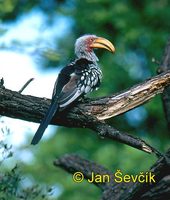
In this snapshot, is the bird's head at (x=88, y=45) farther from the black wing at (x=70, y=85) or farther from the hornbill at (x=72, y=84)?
the black wing at (x=70, y=85)

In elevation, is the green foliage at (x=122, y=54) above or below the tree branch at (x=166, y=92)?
above

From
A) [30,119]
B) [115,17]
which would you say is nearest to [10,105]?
[30,119]

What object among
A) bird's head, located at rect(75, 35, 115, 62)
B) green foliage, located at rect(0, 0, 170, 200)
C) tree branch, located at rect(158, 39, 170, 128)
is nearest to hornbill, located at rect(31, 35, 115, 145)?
bird's head, located at rect(75, 35, 115, 62)

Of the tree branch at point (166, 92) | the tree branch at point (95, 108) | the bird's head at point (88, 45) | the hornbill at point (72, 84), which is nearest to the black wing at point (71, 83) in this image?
the hornbill at point (72, 84)

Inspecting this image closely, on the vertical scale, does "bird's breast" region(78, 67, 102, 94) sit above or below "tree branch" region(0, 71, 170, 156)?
above

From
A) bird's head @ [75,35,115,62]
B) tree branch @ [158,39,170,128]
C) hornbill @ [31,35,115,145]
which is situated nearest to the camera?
hornbill @ [31,35,115,145]

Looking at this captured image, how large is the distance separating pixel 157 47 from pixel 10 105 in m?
8.46

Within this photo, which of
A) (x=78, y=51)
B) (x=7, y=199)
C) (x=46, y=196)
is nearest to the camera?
(x=7, y=199)

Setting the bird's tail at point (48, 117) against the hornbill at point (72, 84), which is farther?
the hornbill at point (72, 84)

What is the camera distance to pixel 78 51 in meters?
7.00

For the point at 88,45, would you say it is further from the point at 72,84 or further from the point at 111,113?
the point at 111,113

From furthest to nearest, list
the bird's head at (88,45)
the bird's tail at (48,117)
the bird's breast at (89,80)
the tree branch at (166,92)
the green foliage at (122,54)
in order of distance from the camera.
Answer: the green foliage at (122,54)
the bird's head at (88,45)
the tree branch at (166,92)
the bird's breast at (89,80)
the bird's tail at (48,117)

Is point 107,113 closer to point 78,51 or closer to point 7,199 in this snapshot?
point 7,199

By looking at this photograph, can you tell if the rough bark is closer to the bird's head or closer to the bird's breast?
the bird's breast
